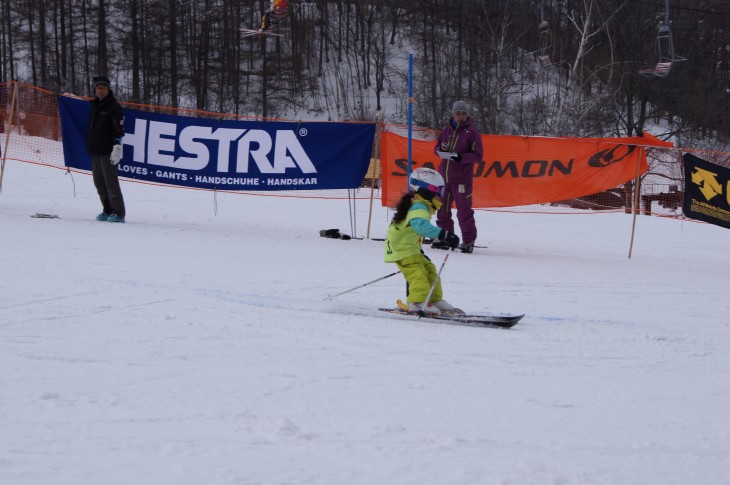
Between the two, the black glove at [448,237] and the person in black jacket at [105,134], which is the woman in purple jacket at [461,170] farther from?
the person in black jacket at [105,134]

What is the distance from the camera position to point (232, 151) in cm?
1098

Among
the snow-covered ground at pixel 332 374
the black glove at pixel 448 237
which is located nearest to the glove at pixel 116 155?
the snow-covered ground at pixel 332 374

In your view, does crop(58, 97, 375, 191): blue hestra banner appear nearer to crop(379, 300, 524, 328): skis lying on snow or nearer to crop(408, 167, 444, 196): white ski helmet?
crop(408, 167, 444, 196): white ski helmet

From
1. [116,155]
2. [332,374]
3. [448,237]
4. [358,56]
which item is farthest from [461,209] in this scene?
[358,56]

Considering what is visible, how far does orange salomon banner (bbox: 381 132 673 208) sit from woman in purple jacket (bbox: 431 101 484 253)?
2.55 feet

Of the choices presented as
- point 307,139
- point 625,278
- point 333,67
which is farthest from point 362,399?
point 333,67

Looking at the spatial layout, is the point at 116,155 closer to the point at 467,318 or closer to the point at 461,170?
the point at 461,170

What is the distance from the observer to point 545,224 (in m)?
15.1

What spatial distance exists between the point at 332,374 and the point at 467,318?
2.08 metres

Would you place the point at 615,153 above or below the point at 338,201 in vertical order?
above

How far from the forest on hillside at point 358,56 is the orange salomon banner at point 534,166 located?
26.6 metres

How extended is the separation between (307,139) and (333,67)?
124 feet

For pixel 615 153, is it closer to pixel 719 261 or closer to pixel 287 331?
pixel 719 261

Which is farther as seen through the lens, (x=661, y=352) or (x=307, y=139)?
(x=307, y=139)
